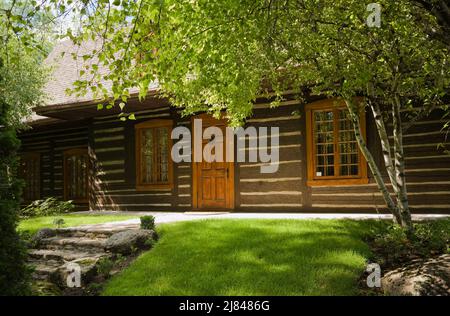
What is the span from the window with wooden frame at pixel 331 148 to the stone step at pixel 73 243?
5122 millimetres

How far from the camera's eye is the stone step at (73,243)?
774 cm

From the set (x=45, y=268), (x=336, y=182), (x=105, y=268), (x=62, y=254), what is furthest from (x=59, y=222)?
(x=336, y=182)

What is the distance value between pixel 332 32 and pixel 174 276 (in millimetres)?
3948

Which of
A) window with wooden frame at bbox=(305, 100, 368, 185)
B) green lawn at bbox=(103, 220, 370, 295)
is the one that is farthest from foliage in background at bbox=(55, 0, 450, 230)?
window with wooden frame at bbox=(305, 100, 368, 185)

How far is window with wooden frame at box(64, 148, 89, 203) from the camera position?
52.2ft

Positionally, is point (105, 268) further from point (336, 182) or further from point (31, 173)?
point (31, 173)

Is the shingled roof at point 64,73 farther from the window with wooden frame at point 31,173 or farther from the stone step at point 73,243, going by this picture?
the stone step at point 73,243

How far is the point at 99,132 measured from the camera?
547 inches

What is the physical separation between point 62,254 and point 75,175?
29.7ft

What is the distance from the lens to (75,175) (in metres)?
16.0

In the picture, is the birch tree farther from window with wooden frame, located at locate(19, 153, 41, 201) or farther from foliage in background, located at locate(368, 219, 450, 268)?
window with wooden frame, located at locate(19, 153, 41, 201)

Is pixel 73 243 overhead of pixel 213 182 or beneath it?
beneath

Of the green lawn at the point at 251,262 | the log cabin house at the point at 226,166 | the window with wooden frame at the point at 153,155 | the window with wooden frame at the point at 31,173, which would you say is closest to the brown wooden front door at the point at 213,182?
the log cabin house at the point at 226,166

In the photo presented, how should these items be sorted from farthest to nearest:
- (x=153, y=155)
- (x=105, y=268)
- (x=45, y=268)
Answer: (x=153, y=155) < (x=45, y=268) < (x=105, y=268)
